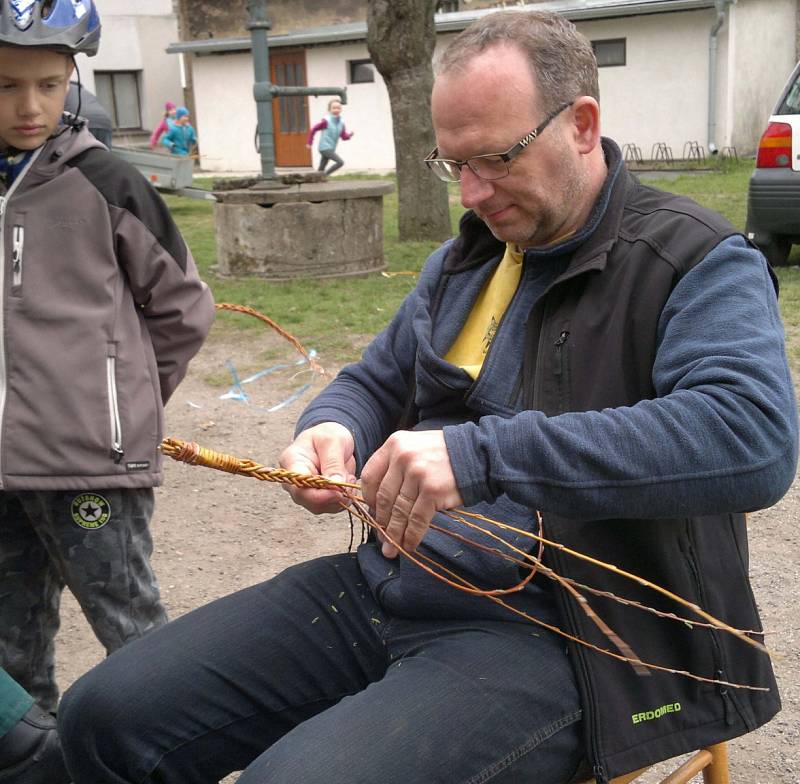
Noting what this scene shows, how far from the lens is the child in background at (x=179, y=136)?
22922mm

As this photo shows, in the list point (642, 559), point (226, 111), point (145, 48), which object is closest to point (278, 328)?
point (642, 559)

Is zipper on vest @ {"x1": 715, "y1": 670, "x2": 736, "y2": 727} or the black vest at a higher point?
the black vest

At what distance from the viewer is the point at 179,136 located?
23.0 metres

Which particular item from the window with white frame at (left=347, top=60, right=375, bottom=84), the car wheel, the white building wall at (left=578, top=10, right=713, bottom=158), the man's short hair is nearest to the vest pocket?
the man's short hair

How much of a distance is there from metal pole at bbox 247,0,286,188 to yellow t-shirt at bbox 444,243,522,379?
7.50 metres

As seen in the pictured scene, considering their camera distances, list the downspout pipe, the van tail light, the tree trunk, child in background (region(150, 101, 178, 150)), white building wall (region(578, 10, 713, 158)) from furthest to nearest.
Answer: child in background (region(150, 101, 178, 150)), white building wall (region(578, 10, 713, 158)), the downspout pipe, the tree trunk, the van tail light

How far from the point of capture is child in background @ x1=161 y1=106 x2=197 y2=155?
22922 millimetres

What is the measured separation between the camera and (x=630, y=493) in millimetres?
1558

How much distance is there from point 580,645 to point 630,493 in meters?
0.31

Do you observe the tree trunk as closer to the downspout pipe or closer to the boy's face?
the boy's face

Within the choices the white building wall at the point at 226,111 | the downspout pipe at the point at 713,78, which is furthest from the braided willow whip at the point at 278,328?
the white building wall at the point at 226,111

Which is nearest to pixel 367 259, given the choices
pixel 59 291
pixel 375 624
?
pixel 59 291

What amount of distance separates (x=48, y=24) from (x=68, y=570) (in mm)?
1274

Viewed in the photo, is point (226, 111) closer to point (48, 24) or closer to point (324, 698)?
point (48, 24)
